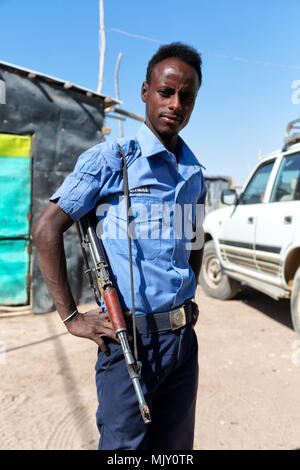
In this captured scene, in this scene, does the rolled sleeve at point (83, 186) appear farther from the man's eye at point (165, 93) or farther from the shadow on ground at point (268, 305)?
the shadow on ground at point (268, 305)

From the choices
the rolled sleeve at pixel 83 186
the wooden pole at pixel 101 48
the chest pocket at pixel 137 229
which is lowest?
the chest pocket at pixel 137 229

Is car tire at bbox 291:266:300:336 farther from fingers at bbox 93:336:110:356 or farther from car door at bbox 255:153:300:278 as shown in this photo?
fingers at bbox 93:336:110:356

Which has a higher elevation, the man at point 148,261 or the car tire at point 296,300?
the man at point 148,261

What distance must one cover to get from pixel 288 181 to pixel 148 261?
361 cm

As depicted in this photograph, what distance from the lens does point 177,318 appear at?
1415 mm

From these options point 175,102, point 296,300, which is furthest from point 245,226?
point 175,102

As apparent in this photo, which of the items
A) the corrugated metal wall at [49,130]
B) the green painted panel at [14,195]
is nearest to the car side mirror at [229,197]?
the corrugated metal wall at [49,130]

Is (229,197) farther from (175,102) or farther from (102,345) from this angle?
(102,345)

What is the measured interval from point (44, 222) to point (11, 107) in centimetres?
446

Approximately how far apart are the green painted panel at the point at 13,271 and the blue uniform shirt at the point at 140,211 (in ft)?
14.3

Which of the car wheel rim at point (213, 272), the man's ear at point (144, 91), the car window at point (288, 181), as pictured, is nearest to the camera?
the man's ear at point (144, 91)

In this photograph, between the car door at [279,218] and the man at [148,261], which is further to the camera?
the car door at [279,218]

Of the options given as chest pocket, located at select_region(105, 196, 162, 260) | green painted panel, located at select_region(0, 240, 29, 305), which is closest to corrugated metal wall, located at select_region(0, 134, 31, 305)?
green painted panel, located at select_region(0, 240, 29, 305)

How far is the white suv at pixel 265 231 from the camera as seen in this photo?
414 cm
